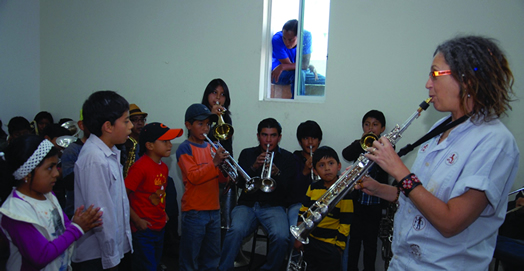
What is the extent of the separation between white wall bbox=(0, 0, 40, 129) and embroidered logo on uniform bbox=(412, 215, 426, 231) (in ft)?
18.8

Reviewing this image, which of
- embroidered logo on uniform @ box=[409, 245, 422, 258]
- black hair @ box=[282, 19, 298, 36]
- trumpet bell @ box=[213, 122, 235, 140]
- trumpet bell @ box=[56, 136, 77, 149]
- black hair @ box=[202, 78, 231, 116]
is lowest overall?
embroidered logo on uniform @ box=[409, 245, 422, 258]

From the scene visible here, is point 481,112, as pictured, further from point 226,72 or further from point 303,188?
point 226,72

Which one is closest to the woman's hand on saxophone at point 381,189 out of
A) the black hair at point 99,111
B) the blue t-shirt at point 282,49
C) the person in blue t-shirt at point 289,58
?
the black hair at point 99,111

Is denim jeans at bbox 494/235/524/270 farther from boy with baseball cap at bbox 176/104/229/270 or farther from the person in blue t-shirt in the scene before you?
the person in blue t-shirt

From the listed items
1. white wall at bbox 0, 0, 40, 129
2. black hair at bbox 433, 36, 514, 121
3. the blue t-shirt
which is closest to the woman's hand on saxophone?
black hair at bbox 433, 36, 514, 121

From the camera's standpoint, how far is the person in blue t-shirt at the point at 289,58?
4.35 m

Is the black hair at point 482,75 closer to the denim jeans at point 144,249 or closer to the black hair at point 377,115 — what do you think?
the black hair at point 377,115

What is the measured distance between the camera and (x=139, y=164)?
2922 mm

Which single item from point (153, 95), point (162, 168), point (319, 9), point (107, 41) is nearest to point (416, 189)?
point (162, 168)

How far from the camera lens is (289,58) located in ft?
14.6

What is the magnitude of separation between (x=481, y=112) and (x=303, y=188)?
97.3 inches

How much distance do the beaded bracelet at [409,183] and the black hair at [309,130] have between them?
2.35 m

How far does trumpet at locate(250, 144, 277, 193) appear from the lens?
3346 mm

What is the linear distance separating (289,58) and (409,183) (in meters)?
3.29
